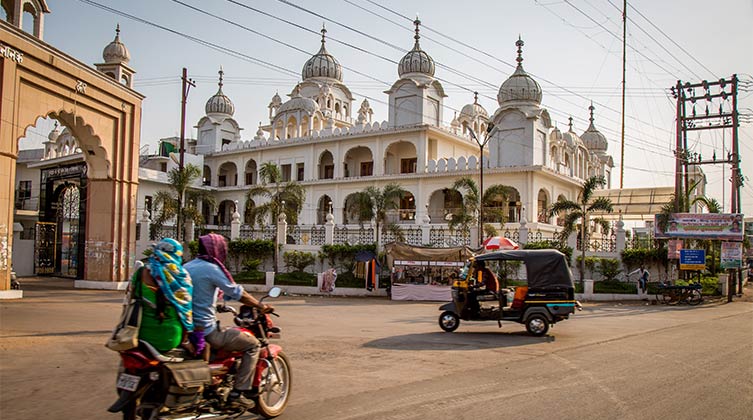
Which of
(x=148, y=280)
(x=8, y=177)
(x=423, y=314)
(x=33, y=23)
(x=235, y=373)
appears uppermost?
(x=33, y=23)

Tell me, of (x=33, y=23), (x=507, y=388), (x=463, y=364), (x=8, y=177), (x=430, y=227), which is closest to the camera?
(x=507, y=388)

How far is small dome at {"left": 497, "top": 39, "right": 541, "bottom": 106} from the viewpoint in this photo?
35625 millimetres

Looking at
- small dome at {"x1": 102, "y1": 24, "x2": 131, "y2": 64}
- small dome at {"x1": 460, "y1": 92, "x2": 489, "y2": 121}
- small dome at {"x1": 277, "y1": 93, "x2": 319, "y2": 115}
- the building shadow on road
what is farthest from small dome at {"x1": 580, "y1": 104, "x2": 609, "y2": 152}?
the building shadow on road

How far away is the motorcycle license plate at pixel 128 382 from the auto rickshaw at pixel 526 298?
29.4 feet

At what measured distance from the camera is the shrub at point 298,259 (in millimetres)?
27625

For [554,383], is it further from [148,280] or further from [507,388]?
[148,280]

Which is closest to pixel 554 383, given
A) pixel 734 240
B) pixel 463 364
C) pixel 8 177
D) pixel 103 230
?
pixel 463 364

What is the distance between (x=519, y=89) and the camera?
3572 centimetres

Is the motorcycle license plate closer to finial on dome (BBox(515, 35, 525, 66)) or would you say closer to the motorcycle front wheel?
the motorcycle front wheel

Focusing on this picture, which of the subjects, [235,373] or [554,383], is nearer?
[235,373]

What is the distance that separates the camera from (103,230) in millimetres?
22734

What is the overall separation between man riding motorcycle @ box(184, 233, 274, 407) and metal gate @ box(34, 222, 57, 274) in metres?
27.8

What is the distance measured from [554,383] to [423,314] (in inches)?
401

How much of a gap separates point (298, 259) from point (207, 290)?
22.5 meters
